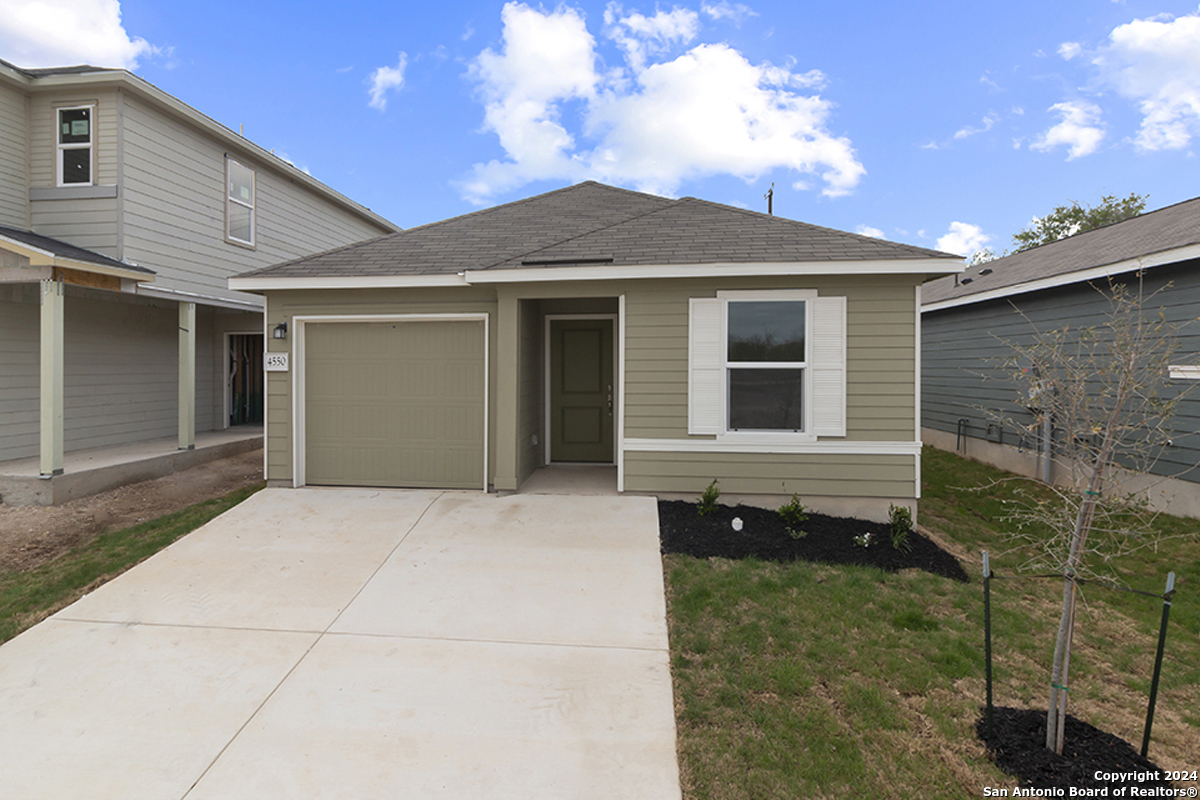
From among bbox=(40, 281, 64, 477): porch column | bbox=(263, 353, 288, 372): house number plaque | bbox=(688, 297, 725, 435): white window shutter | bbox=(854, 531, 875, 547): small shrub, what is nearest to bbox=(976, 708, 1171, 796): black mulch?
bbox=(854, 531, 875, 547): small shrub

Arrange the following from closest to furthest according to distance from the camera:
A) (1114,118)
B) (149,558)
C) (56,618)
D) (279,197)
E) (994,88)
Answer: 1. (56,618)
2. (149,558)
3. (279,197)
4. (994,88)
5. (1114,118)

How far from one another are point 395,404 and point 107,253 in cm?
546

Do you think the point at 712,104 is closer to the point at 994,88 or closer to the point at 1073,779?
the point at 994,88

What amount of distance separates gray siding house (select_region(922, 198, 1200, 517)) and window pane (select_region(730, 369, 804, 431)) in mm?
1813

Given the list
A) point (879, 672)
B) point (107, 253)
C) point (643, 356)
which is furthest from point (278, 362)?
point (879, 672)

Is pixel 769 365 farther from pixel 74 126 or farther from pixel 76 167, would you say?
pixel 74 126

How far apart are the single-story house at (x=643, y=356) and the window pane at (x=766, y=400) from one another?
21 mm

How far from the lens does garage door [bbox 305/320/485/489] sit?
7.05 meters

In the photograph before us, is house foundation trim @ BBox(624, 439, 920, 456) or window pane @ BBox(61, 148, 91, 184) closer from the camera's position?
house foundation trim @ BBox(624, 439, 920, 456)

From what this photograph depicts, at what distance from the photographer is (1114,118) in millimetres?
23375

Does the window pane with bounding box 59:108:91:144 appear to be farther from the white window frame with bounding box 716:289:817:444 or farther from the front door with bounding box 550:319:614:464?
the white window frame with bounding box 716:289:817:444

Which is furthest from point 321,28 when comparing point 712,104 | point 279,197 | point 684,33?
point 712,104

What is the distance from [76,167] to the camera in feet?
29.0

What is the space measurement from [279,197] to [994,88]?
69.3 ft
